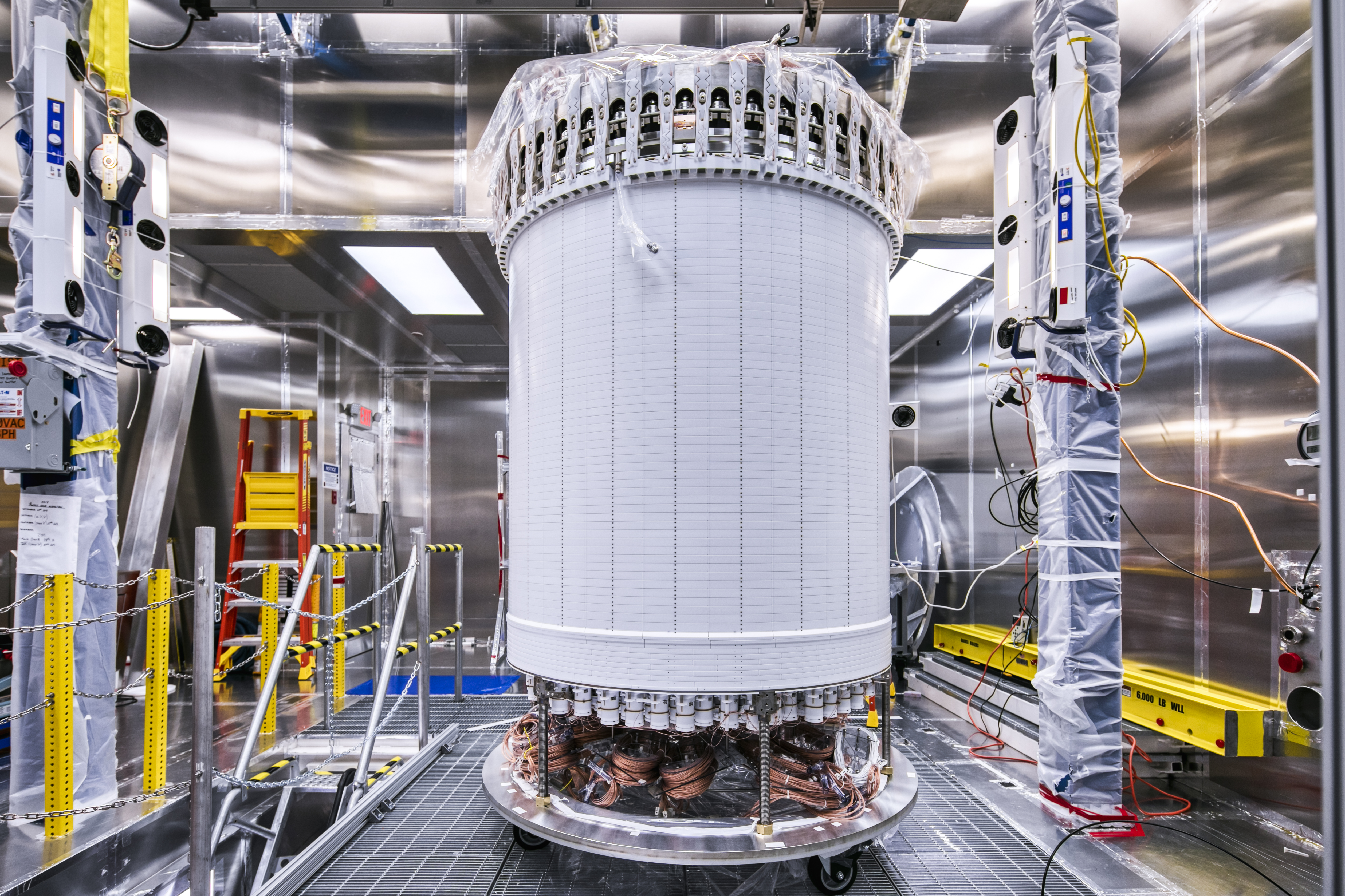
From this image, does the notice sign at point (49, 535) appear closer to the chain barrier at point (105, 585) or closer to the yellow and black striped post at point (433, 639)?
the chain barrier at point (105, 585)

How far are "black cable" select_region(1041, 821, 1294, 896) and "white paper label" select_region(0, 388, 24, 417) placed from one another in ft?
20.0

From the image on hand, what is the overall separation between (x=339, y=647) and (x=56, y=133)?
4888 mm

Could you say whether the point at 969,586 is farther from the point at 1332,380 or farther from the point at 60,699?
the point at 60,699

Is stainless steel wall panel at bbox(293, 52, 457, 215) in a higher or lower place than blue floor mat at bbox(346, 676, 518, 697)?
higher

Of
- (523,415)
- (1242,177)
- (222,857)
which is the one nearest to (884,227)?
(523,415)

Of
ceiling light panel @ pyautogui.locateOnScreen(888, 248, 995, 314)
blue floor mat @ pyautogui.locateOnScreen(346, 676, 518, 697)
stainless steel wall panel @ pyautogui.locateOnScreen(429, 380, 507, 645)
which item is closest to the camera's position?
ceiling light panel @ pyautogui.locateOnScreen(888, 248, 995, 314)

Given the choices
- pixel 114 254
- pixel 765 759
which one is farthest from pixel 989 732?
pixel 114 254

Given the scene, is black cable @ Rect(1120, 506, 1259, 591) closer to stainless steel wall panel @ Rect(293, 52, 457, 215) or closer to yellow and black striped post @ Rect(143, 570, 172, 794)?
stainless steel wall panel @ Rect(293, 52, 457, 215)

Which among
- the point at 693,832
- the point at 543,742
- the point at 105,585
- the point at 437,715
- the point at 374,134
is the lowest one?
the point at 437,715

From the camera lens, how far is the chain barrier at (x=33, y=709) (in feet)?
13.0

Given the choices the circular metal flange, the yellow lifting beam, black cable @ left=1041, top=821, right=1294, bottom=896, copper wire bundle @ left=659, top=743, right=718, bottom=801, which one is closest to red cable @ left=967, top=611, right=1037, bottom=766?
the yellow lifting beam

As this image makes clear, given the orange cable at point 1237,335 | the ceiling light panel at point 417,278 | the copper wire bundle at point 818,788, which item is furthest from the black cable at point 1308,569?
the ceiling light panel at point 417,278

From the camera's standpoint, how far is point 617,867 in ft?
11.5

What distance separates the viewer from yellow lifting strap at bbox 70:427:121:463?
4.46 m
